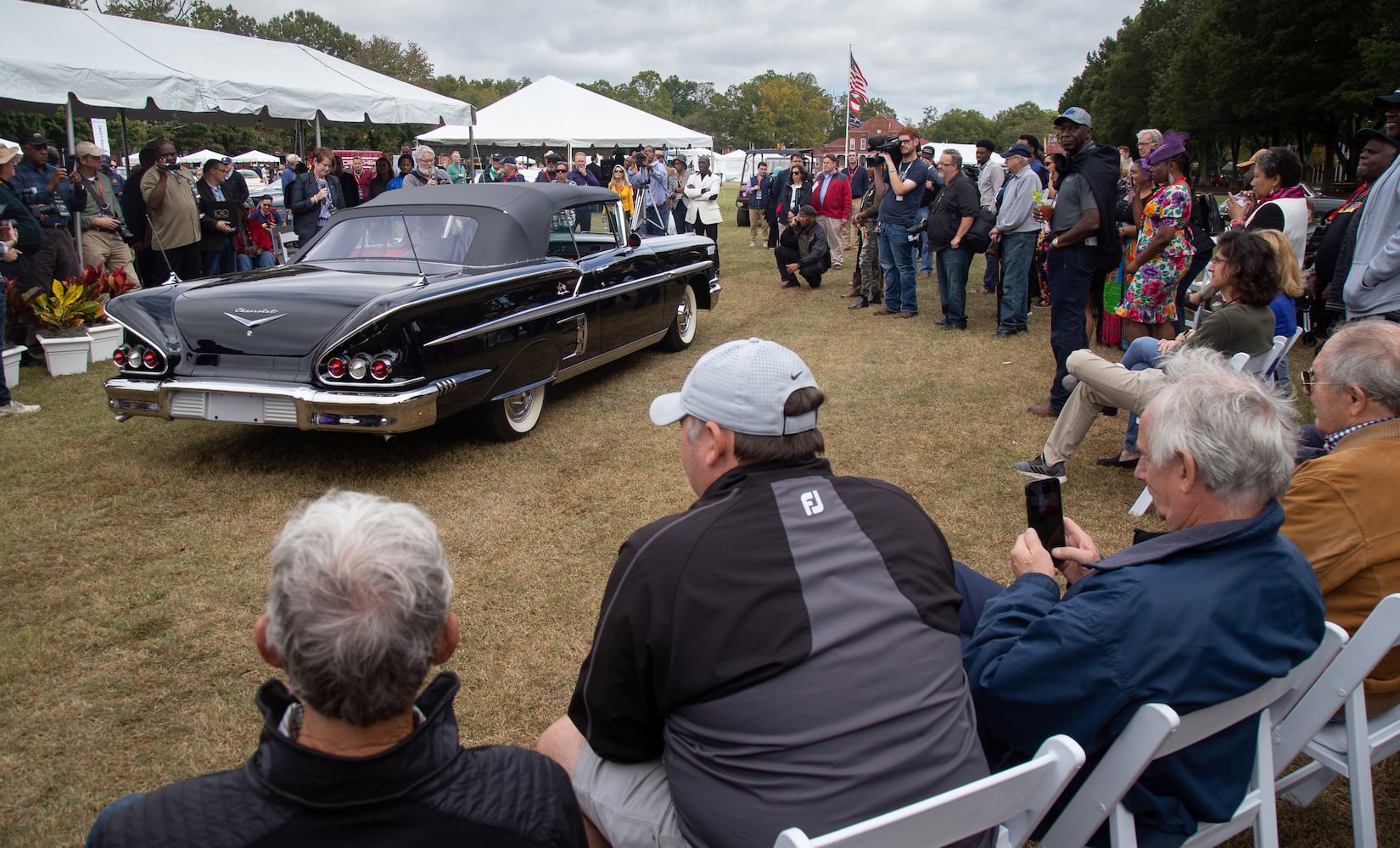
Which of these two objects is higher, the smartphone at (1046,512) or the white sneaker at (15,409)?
the smartphone at (1046,512)

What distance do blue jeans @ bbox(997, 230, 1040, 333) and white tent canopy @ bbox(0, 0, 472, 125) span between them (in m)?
9.05

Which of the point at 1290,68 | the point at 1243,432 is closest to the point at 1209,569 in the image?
the point at 1243,432

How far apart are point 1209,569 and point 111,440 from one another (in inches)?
246

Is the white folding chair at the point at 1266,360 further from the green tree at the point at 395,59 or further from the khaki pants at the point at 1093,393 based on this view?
the green tree at the point at 395,59

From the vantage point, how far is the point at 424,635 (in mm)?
1237

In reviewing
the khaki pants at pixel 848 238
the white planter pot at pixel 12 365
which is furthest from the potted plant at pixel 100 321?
the khaki pants at pixel 848 238

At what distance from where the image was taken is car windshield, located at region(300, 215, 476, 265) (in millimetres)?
5711

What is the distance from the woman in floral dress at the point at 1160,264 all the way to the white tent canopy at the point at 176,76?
10092mm

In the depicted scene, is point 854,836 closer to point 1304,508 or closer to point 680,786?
point 680,786

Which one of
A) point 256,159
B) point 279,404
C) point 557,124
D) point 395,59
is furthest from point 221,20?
point 279,404

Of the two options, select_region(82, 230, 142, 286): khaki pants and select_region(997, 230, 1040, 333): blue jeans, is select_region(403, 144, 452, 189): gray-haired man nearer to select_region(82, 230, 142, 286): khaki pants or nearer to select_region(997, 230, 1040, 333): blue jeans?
select_region(82, 230, 142, 286): khaki pants

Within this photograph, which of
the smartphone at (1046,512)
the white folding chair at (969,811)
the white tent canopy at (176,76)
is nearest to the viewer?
the white folding chair at (969,811)

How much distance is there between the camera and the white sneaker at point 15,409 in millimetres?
5934

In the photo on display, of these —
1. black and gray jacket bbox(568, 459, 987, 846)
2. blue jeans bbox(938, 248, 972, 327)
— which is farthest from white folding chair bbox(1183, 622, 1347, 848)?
blue jeans bbox(938, 248, 972, 327)
